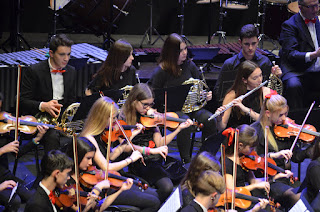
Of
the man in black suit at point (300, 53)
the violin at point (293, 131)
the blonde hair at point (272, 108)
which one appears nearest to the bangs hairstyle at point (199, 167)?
the blonde hair at point (272, 108)

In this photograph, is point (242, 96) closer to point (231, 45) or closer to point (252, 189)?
point (252, 189)

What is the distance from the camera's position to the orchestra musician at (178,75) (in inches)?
213

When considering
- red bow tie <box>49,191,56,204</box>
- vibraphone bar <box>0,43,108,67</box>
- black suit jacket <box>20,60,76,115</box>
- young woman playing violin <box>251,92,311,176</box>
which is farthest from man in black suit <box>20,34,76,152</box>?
young woman playing violin <box>251,92,311,176</box>

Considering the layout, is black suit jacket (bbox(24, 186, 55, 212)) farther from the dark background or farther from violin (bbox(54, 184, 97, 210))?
the dark background

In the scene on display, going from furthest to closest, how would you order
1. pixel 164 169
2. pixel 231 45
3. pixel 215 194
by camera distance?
pixel 231 45, pixel 164 169, pixel 215 194

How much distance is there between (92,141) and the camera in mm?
4039

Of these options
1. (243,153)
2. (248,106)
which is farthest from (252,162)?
(248,106)

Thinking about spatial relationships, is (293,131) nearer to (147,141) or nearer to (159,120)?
(159,120)

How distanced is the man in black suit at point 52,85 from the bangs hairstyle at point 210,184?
1.75m

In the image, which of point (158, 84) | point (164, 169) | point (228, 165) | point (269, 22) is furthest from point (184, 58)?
point (269, 22)

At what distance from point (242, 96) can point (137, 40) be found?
438cm

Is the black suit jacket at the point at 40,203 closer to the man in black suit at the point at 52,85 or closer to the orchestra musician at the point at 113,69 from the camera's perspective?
the man in black suit at the point at 52,85

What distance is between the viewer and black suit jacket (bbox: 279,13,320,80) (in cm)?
609

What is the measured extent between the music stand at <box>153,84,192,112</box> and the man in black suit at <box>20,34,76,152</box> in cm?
84
